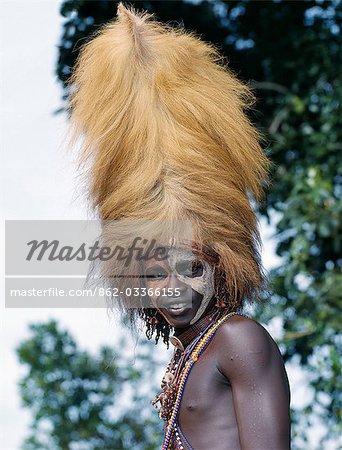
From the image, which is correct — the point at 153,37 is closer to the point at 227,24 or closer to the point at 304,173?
the point at 304,173

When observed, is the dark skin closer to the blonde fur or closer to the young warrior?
the young warrior

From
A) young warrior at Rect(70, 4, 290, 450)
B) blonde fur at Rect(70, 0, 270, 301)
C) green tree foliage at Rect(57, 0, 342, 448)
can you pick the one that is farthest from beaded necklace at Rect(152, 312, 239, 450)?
green tree foliage at Rect(57, 0, 342, 448)

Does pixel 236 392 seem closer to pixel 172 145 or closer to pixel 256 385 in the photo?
pixel 256 385

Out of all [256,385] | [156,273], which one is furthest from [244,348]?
[156,273]

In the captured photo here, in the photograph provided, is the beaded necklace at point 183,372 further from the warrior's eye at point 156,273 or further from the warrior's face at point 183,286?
the warrior's eye at point 156,273

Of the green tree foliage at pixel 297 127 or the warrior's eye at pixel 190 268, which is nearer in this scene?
the warrior's eye at pixel 190 268

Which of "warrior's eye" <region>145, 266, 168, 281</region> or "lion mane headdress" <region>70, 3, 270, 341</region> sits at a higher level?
"lion mane headdress" <region>70, 3, 270, 341</region>

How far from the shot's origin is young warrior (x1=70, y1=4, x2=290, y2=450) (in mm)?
2285

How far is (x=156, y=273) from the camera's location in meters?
2.45

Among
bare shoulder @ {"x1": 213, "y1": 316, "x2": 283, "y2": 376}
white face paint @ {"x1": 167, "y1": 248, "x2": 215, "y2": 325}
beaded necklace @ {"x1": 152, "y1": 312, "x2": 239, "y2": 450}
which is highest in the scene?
white face paint @ {"x1": 167, "y1": 248, "x2": 215, "y2": 325}

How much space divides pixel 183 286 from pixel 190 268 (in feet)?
0.14

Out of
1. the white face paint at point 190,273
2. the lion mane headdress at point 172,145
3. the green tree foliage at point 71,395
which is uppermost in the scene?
the lion mane headdress at point 172,145

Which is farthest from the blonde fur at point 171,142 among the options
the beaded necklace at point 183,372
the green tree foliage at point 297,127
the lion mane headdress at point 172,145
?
the green tree foliage at point 297,127

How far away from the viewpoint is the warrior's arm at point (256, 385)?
222 centimetres
